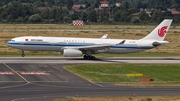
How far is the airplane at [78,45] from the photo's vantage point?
81.7 metres

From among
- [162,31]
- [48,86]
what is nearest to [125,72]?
[48,86]

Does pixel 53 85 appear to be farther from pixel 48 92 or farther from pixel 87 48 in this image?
pixel 87 48

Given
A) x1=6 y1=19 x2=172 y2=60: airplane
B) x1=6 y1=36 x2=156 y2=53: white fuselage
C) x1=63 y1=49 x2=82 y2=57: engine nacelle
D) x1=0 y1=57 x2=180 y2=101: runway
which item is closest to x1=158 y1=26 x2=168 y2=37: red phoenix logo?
x1=6 y1=19 x2=172 y2=60: airplane

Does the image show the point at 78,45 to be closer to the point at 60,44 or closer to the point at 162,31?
the point at 60,44

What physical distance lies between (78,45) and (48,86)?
27513 millimetres

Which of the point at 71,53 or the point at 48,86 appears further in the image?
the point at 71,53

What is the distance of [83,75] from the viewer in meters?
64.6

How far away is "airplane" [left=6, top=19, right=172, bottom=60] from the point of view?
8169 cm

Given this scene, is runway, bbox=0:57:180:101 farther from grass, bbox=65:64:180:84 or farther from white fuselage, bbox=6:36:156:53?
white fuselage, bbox=6:36:156:53

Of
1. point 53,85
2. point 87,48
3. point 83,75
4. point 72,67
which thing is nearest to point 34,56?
point 87,48

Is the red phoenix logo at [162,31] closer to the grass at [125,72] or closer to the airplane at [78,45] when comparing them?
the airplane at [78,45]

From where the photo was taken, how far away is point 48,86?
55.2m

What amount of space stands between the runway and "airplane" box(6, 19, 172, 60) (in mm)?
6862

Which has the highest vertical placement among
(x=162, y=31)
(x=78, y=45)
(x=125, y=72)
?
(x=162, y=31)
